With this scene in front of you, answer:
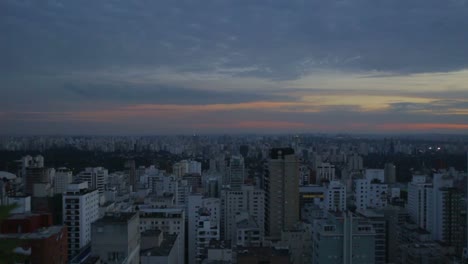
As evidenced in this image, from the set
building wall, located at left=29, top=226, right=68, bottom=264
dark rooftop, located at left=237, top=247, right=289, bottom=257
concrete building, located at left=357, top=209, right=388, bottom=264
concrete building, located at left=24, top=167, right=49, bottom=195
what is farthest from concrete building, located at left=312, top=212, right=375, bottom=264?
concrete building, located at left=24, top=167, right=49, bottom=195

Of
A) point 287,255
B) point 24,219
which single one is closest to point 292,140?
point 287,255

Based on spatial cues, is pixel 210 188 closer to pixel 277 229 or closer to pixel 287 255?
pixel 277 229

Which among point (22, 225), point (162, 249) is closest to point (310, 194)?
point (162, 249)

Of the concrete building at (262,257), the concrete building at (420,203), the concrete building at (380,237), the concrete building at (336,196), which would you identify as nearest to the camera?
the concrete building at (262,257)

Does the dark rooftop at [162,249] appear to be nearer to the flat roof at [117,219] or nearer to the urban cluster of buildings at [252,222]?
the urban cluster of buildings at [252,222]

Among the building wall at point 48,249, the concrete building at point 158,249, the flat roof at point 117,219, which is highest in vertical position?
the flat roof at point 117,219

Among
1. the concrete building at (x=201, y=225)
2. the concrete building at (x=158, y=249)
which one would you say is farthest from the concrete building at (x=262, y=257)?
the concrete building at (x=201, y=225)

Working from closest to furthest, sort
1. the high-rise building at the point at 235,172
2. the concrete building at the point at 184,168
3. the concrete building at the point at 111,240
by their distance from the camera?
the concrete building at the point at 111,240, the high-rise building at the point at 235,172, the concrete building at the point at 184,168
